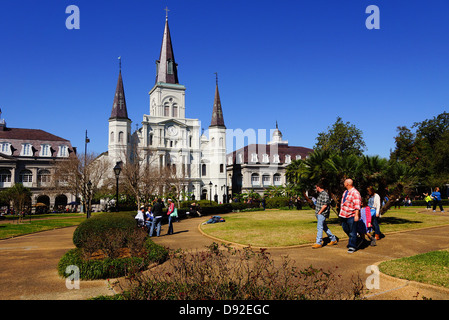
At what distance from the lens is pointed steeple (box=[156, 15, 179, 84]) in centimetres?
6538

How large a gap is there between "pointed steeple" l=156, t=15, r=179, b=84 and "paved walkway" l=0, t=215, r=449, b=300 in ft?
189

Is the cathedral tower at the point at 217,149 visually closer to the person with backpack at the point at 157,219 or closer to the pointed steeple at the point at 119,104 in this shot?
the pointed steeple at the point at 119,104

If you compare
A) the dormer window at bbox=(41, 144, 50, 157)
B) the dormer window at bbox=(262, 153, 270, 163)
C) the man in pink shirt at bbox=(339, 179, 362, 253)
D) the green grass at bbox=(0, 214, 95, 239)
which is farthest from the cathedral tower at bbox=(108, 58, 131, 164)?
the man in pink shirt at bbox=(339, 179, 362, 253)

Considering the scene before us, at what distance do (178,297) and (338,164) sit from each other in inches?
415

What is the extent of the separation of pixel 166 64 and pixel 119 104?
48.7 ft

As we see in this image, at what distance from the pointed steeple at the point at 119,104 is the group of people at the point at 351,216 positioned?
176 ft

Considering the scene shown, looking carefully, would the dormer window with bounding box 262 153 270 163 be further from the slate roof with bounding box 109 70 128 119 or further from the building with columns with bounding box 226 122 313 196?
the slate roof with bounding box 109 70 128 119

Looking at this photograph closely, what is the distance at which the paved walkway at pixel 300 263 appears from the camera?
5333 millimetres

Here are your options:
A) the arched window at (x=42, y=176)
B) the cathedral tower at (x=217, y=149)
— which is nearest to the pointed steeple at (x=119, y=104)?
the arched window at (x=42, y=176)

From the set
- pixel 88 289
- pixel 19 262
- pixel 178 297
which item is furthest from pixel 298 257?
pixel 19 262

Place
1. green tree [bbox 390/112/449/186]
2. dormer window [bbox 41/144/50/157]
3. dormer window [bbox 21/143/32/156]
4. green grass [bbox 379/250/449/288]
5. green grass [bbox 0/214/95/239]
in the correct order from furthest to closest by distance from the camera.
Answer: dormer window [bbox 41/144/50/157] < dormer window [bbox 21/143/32/156] < green tree [bbox 390/112/449/186] < green grass [bbox 0/214/95/239] < green grass [bbox 379/250/449/288]

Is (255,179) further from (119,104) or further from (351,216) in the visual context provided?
(351,216)
